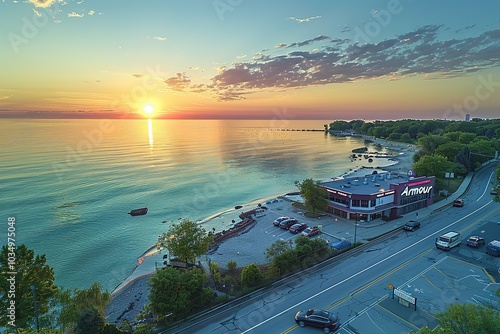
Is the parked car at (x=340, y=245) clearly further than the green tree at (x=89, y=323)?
Yes

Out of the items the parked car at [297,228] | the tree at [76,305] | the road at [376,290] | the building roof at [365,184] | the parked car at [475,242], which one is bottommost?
the parked car at [297,228]

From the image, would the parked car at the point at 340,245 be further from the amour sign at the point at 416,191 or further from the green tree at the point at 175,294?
the amour sign at the point at 416,191

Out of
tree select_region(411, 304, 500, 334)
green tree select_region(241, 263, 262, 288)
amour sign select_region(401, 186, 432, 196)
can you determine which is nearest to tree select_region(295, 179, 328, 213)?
amour sign select_region(401, 186, 432, 196)

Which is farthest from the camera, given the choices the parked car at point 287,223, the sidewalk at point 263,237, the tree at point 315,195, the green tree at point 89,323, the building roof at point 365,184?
the tree at point 315,195

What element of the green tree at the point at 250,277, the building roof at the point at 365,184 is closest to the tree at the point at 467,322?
the green tree at the point at 250,277

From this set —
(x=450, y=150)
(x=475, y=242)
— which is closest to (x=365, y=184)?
(x=475, y=242)

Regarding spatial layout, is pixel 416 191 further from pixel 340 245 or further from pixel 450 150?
pixel 450 150

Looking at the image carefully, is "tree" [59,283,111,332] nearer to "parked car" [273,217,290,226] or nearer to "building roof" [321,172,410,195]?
"parked car" [273,217,290,226]
